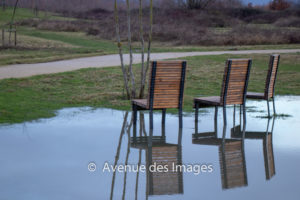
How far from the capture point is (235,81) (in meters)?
9.19

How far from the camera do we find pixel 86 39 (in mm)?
40625

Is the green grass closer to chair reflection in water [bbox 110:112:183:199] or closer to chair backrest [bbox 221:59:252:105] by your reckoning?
chair backrest [bbox 221:59:252:105]

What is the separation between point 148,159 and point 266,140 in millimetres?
2210

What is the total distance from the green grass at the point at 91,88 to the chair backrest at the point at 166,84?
2.56 metres

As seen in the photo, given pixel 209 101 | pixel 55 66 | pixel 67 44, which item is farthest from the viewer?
pixel 67 44

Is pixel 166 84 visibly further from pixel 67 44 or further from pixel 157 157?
pixel 67 44

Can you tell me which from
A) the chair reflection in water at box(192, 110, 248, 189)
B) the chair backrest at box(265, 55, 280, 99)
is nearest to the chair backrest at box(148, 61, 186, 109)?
the chair reflection in water at box(192, 110, 248, 189)

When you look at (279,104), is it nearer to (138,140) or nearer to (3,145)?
(138,140)

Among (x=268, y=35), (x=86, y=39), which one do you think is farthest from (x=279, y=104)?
(x=86, y=39)

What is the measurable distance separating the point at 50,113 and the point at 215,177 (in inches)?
206

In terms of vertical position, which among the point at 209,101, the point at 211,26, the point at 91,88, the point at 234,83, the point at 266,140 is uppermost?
the point at 211,26

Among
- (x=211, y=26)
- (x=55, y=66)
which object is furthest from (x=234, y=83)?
(x=211, y=26)

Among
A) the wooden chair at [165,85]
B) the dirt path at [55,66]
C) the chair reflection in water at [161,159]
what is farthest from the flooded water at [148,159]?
the dirt path at [55,66]

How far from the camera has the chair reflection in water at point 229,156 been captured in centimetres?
582
